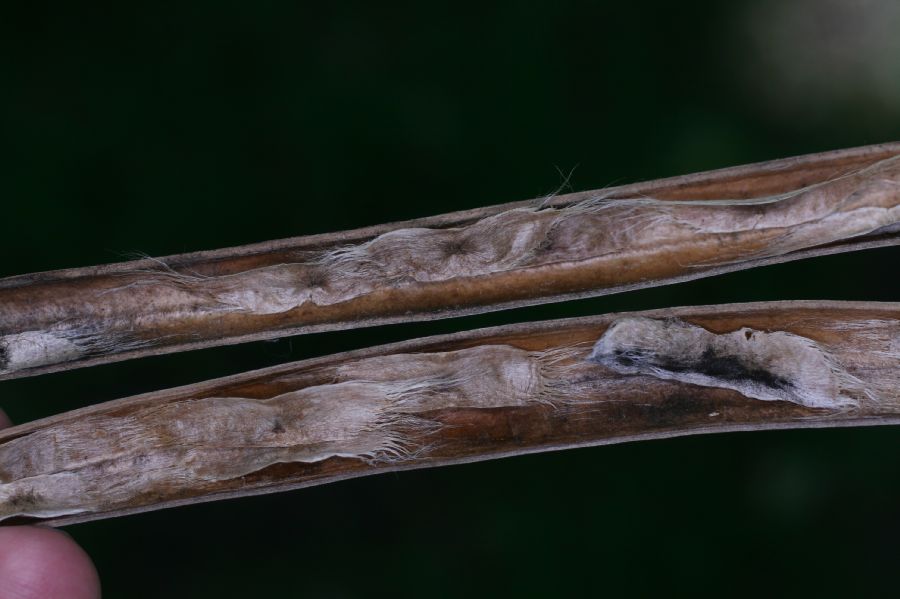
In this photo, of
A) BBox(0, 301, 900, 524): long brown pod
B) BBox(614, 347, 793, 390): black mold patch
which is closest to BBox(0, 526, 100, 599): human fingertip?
BBox(0, 301, 900, 524): long brown pod

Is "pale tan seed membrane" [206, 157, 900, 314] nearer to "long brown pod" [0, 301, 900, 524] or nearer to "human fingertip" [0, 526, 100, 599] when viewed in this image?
"long brown pod" [0, 301, 900, 524]

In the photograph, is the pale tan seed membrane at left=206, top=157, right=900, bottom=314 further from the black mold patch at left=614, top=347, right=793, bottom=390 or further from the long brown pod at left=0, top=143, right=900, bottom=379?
the black mold patch at left=614, top=347, right=793, bottom=390

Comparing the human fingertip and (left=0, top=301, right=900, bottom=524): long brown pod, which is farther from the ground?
(left=0, top=301, right=900, bottom=524): long brown pod

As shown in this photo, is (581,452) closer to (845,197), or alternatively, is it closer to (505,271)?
Result: (505,271)

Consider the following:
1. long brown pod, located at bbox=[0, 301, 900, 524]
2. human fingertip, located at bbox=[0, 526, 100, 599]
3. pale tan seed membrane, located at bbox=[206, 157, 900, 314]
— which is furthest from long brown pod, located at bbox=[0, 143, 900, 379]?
human fingertip, located at bbox=[0, 526, 100, 599]

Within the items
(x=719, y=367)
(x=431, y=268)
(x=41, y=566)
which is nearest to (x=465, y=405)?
(x=431, y=268)

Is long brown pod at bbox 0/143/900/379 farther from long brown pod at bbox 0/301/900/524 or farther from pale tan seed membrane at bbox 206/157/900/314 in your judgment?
long brown pod at bbox 0/301/900/524

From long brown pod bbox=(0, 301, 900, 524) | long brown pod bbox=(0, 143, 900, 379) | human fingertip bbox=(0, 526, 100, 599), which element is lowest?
human fingertip bbox=(0, 526, 100, 599)

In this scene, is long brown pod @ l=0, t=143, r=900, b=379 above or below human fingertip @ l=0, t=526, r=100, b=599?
above
